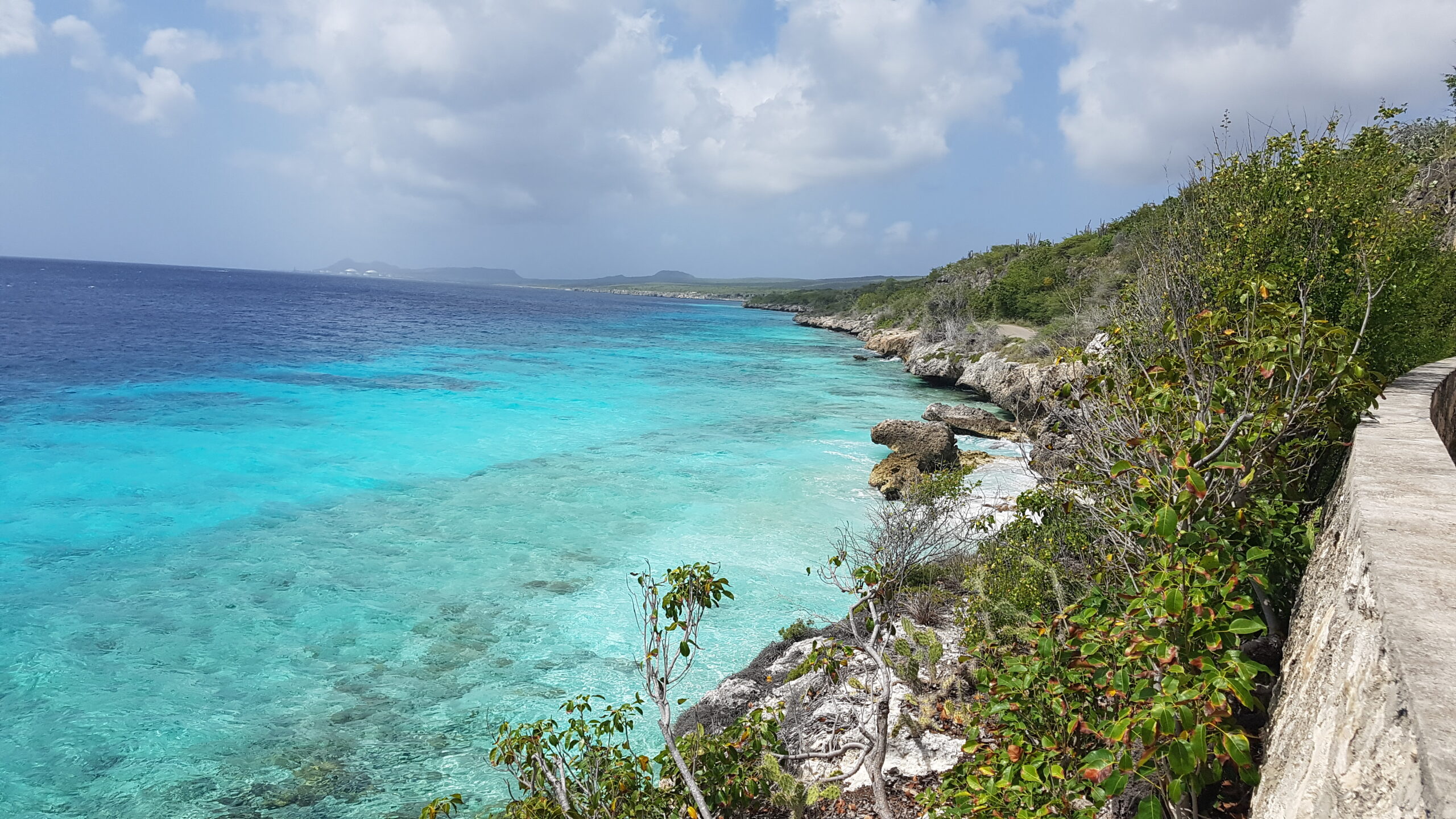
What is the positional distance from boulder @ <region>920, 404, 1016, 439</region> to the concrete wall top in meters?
18.5

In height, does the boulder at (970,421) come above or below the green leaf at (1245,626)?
below

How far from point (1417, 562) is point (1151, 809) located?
1.48 m

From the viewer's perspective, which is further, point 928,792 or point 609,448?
point 609,448

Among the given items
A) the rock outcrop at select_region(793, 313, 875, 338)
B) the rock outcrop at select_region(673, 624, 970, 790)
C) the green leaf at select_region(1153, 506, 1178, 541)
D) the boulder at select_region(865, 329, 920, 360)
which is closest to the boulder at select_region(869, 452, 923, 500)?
the rock outcrop at select_region(673, 624, 970, 790)

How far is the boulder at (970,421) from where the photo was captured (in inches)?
923

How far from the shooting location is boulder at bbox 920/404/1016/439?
76.9 feet

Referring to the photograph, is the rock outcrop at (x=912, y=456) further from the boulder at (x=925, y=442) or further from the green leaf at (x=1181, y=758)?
the green leaf at (x=1181, y=758)

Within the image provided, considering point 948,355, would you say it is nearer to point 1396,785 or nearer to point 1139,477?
point 1139,477

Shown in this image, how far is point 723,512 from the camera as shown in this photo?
16875mm

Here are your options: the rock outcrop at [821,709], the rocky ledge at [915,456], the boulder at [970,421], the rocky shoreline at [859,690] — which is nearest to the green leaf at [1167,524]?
the rocky shoreline at [859,690]

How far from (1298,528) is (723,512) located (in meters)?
13.3

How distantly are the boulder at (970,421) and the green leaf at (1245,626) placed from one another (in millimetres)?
20856

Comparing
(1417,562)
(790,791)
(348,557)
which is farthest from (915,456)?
(1417,562)

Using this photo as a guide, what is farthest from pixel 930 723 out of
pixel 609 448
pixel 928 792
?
pixel 609 448
